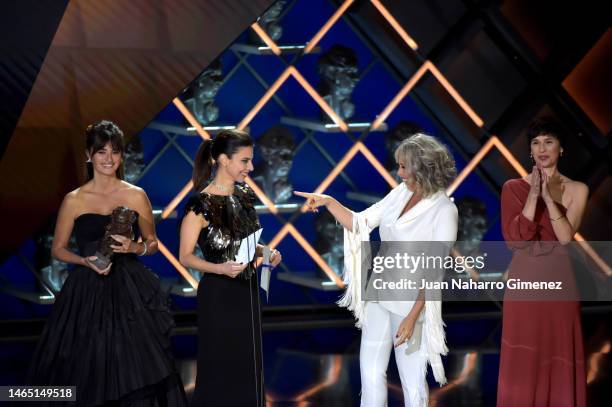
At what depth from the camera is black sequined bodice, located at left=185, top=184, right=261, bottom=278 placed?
337cm

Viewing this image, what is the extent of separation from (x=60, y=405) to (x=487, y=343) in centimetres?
278


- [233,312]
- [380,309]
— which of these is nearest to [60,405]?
[233,312]

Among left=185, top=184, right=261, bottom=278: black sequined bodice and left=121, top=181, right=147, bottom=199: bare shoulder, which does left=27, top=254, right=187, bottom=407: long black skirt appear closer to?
left=121, top=181, right=147, bottom=199: bare shoulder

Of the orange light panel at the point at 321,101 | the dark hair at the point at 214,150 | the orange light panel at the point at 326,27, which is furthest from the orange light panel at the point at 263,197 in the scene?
the dark hair at the point at 214,150

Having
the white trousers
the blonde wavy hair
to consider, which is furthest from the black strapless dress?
the blonde wavy hair

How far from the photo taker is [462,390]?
4.52 meters

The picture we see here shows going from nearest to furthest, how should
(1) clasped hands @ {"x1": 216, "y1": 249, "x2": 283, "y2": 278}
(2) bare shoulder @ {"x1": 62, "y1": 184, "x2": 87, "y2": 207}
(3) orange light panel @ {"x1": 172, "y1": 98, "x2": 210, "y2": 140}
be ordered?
(1) clasped hands @ {"x1": 216, "y1": 249, "x2": 283, "y2": 278} → (2) bare shoulder @ {"x1": 62, "y1": 184, "x2": 87, "y2": 207} → (3) orange light panel @ {"x1": 172, "y1": 98, "x2": 210, "y2": 140}

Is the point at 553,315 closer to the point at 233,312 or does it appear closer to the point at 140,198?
the point at 233,312

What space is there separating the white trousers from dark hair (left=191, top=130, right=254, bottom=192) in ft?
2.31

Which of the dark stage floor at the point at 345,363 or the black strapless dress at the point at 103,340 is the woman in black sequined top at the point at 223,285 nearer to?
the black strapless dress at the point at 103,340

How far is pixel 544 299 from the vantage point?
A: 3523 millimetres

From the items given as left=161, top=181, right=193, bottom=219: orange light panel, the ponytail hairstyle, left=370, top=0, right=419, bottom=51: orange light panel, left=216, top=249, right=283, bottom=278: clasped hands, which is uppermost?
left=370, top=0, right=419, bottom=51: orange light panel

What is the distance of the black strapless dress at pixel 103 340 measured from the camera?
3.54m

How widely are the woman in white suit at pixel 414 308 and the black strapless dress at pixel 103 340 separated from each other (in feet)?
2.53
